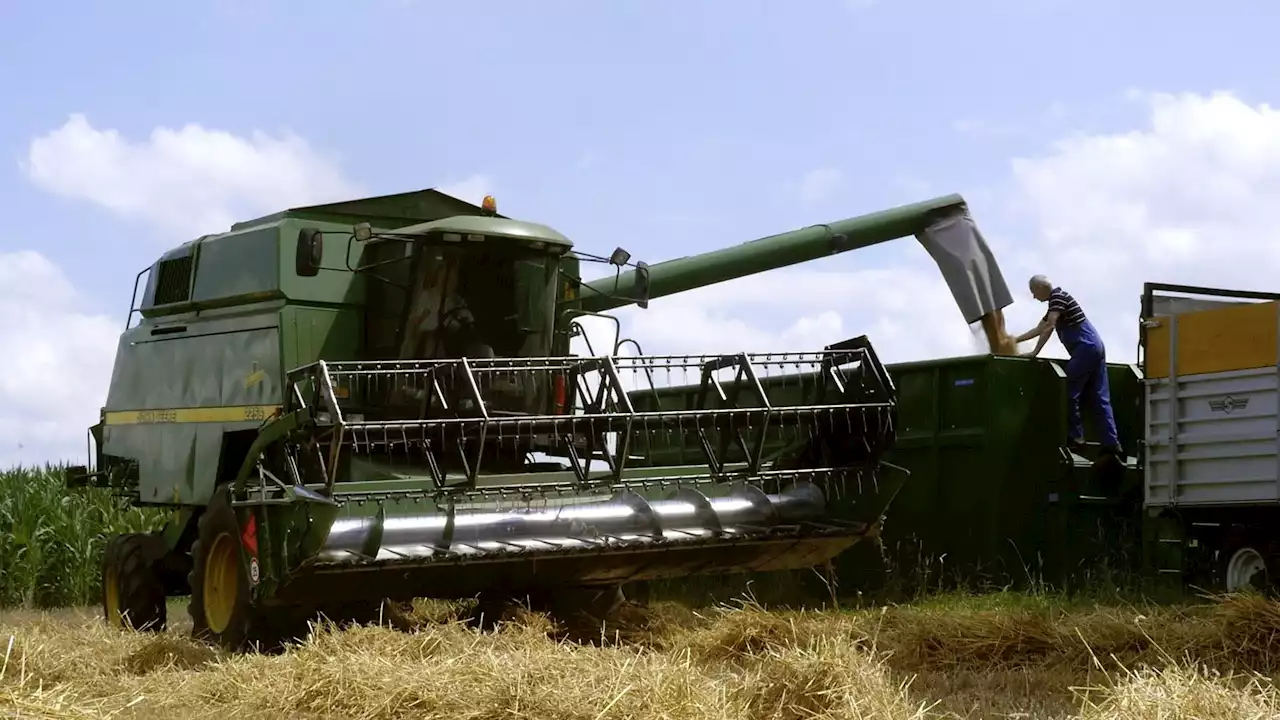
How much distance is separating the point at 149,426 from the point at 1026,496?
6.35m

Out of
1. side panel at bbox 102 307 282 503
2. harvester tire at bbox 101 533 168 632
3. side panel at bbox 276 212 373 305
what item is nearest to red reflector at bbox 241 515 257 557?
side panel at bbox 102 307 282 503

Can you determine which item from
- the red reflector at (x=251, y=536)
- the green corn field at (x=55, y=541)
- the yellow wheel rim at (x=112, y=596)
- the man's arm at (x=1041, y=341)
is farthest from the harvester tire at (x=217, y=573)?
the green corn field at (x=55, y=541)

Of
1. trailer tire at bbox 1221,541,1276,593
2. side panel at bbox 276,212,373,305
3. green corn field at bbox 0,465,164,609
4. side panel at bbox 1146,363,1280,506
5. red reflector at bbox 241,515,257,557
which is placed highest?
side panel at bbox 276,212,373,305

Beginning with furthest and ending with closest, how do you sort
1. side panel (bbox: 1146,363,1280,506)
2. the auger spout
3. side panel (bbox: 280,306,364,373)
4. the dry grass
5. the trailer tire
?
the auger spout → the trailer tire → side panel (bbox: 1146,363,1280,506) → side panel (bbox: 280,306,364,373) → the dry grass

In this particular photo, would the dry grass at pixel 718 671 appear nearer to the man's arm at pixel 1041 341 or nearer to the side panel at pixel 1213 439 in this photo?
the side panel at pixel 1213 439

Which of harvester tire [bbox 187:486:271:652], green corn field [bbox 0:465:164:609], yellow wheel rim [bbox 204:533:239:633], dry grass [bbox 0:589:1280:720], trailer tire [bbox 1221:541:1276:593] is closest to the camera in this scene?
dry grass [bbox 0:589:1280:720]

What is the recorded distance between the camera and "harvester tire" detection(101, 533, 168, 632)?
10719 mm

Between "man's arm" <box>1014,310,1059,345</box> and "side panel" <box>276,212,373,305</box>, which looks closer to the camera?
"side panel" <box>276,212,373,305</box>

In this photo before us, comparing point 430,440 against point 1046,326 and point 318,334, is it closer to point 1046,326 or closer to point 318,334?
point 318,334

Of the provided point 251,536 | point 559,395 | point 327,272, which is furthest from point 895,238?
point 251,536

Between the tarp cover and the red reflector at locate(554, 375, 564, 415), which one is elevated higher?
the tarp cover

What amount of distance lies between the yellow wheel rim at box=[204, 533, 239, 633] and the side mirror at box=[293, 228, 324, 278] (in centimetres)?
158

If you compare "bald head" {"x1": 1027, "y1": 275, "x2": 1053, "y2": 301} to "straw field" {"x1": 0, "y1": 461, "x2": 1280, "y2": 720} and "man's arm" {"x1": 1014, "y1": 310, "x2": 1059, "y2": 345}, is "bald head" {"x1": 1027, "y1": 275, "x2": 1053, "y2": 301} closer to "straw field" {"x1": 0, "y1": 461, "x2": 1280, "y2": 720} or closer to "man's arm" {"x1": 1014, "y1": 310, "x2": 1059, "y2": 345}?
"man's arm" {"x1": 1014, "y1": 310, "x2": 1059, "y2": 345}

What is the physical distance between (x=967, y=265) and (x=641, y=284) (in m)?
4.63
